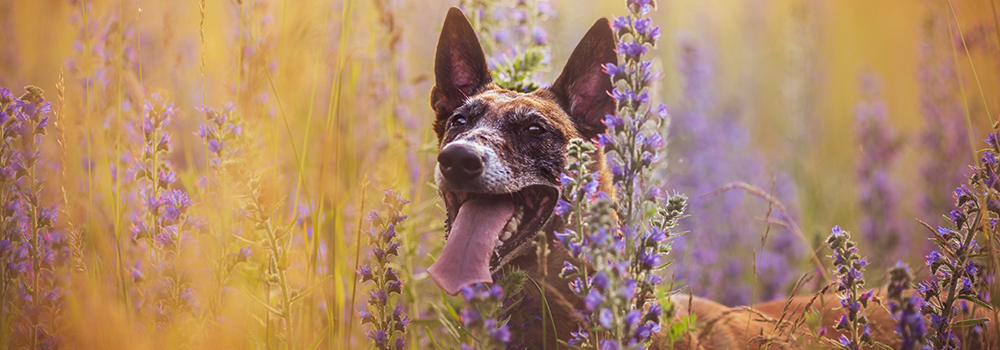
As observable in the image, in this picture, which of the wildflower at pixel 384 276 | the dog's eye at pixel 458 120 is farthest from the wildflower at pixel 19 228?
the dog's eye at pixel 458 120

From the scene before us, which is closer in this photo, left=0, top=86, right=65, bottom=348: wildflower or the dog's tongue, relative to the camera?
left=0, top=86, right=65, bottom=348: wildflower

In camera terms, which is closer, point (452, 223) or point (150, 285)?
point (150, 285)

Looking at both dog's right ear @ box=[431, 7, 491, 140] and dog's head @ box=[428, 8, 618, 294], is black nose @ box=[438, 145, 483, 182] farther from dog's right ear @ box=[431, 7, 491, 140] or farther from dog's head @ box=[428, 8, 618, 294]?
dog's right ear @ box=[431, 7, 491, 140]

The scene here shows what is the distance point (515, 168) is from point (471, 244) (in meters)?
0.42

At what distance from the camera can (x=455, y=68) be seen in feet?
9.32

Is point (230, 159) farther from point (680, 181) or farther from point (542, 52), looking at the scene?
point (680, 181)

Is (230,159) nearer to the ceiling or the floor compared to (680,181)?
Result: nearer to the ceiling

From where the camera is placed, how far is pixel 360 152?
3.69 m

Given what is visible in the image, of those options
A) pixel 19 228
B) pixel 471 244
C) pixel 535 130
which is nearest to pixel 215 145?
pixel 19 228

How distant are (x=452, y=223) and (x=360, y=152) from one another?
1.54m

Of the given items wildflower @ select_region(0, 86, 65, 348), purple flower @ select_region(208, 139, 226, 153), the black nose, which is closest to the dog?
the black nose

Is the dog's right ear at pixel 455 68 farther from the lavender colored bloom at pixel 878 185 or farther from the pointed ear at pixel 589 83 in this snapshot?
the lavender colored bloom at pixel 878 185

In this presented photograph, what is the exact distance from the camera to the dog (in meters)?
2.13

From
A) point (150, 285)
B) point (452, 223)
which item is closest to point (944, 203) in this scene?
point (452, 223)
